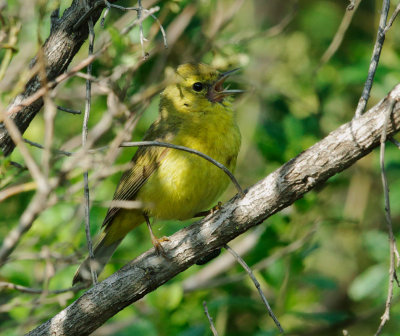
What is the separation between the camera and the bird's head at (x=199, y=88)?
15.3ft

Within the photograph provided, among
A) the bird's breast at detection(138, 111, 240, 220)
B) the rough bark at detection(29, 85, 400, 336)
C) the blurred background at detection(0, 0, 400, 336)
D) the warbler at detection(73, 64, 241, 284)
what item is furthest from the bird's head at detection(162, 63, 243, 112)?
the rough bark at detection(29, 85, 400, 336)

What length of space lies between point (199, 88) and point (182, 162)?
800mm

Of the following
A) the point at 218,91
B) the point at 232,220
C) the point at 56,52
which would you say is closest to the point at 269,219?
the point at 218,91

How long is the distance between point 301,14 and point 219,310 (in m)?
4.05

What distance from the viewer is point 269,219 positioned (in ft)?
16.8

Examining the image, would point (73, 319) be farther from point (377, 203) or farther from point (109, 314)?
point (377, 203)

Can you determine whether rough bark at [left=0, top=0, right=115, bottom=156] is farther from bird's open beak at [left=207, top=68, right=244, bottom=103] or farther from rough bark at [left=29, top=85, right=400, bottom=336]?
bird's open beak at [left=207, top=68, right=244, bottom=103]

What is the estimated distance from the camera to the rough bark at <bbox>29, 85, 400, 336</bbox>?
9.37 ft

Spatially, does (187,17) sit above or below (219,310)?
above

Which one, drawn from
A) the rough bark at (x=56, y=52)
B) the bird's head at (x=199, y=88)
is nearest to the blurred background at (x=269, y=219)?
the bird's head at (x=199, y=88)

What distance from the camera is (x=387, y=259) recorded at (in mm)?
4949

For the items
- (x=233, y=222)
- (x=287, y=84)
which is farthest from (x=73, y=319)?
(x=287, y=84)

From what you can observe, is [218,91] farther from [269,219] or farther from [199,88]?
[269,219]

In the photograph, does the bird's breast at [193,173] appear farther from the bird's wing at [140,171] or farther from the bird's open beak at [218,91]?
the bird's open beak at [218,91]
